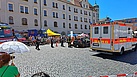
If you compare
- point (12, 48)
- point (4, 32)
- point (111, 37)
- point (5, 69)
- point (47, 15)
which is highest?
point (47, 15)

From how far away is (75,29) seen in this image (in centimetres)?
4428

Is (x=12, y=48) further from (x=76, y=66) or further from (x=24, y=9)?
(x=24, y=9)

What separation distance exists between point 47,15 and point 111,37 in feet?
92.9

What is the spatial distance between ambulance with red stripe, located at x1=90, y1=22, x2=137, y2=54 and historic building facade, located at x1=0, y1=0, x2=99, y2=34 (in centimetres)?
2276

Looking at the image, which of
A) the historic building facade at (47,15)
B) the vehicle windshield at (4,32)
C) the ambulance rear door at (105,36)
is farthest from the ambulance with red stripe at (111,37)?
the historic building facade at (47,15)

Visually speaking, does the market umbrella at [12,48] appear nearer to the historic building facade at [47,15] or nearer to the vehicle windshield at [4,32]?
the vehicle windshield at [4,32]

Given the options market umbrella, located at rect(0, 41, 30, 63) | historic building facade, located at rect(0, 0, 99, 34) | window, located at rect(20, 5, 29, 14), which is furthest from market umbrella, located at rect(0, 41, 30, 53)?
window, located at rect(20, 5, 29, 14)

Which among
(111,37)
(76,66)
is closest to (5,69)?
(76,66)

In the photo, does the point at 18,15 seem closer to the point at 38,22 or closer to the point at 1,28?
the point at 38,22

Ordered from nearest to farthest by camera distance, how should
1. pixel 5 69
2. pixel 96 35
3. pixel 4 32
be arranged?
pixel 5 69
pixel 96 35
pixel 4 32

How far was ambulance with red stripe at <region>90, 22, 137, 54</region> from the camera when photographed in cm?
931

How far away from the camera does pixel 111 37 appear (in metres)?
9.30

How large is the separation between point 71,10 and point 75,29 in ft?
21.9

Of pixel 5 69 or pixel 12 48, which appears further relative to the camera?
pixel 12 48
